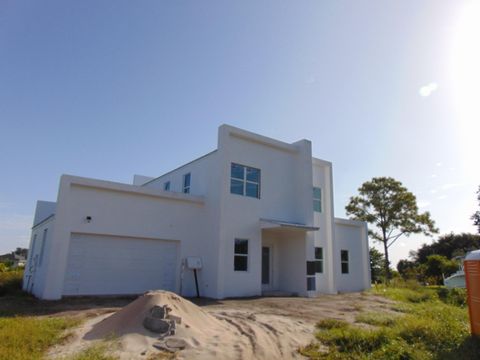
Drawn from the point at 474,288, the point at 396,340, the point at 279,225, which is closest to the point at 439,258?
the point at 279,225

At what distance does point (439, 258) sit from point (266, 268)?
23760mm

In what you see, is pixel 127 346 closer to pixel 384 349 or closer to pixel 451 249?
pixel 384 349

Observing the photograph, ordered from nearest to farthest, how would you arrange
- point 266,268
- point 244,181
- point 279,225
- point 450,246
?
point 279,225, point 244,181, point 266,268, point 450,246

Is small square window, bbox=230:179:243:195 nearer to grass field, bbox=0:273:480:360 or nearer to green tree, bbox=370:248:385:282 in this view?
grass field, bbox=0:273:480:360

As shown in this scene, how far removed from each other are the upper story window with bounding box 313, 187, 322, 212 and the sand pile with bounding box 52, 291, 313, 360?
11162mm

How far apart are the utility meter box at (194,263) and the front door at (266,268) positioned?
12.1 ft

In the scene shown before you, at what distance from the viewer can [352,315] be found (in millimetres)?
10180

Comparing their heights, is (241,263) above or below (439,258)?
below

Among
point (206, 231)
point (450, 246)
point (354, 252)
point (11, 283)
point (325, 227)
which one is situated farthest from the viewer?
point (450, 246)

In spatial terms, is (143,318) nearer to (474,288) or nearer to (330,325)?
(330,325)

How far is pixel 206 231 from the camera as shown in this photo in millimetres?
15133

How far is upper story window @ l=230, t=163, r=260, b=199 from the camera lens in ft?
50.7

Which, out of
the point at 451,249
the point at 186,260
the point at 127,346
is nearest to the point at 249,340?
the point at 127,346

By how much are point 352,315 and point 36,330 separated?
8166mm
